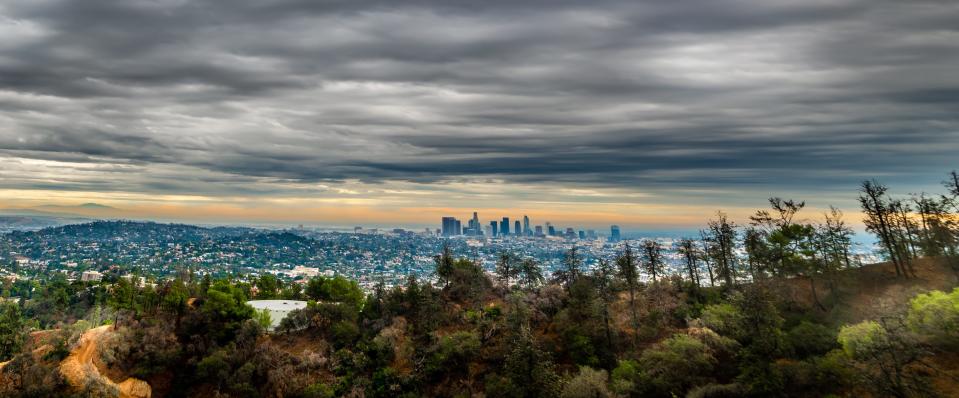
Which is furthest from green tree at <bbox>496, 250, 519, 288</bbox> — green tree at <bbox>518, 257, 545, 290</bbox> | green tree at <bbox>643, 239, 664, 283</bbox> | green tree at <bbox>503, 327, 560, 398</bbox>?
green tree at <bbox>503, 327, 560, 398</bbox>

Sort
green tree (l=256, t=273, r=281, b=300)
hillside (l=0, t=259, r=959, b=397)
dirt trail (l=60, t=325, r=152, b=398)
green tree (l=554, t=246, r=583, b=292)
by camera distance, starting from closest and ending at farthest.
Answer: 1. dirt trail (l=60, t=325, r=152, b=398)
2. hillside (l=0, t=259, r=959, b=397)
3. green tree (l=554, t=246, r=583, b=292)
4. green tree (l=256, t=273, r=281, b=300)

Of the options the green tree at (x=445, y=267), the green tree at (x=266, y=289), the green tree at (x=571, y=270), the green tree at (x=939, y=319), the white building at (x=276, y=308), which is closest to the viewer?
the green tree at (x=939, y=319)

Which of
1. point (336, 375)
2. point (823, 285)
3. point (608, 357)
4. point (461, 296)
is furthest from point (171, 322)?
point (823, 285)

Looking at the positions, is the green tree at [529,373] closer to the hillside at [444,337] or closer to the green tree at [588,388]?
the green tree at [588,388]

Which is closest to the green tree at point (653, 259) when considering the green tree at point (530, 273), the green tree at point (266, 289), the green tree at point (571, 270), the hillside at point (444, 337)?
the hillside at point (444, 337)

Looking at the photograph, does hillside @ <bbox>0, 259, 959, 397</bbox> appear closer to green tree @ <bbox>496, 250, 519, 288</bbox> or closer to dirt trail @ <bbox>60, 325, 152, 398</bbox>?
dirt trail @ <bbox>60, 325, 152, 398</bbox>

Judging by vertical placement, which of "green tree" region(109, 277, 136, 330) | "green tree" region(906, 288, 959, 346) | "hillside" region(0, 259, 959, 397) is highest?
"green tree" region(906, 288, 959, 346)

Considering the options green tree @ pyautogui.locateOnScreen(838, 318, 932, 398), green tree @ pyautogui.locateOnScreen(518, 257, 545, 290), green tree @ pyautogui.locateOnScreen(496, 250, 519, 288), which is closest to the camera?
green tree @ pyautogui.locateOnScreen(838, 318, 932, 398)

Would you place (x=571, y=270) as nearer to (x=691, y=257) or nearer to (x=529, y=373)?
(x=691, y=257)

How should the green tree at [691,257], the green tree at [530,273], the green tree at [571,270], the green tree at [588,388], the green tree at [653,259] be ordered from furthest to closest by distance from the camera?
the green tree at [530,273] → the green tree at [571,270] → the green tree at [691,257] → the green tree at [653,259] → the green tree at [588,388]
